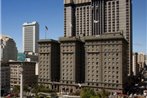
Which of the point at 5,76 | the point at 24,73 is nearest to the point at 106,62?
the point at 24,73

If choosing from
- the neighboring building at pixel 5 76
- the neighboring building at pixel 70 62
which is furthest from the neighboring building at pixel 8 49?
the neighboring building at pixel 70 62

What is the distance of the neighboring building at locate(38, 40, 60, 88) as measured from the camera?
148ft

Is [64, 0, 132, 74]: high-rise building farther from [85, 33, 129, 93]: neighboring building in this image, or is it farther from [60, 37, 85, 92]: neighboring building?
[85, 33, 129, 93]: neighboring building

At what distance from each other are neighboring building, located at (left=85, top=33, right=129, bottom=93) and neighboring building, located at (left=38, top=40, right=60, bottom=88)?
679 centimetres

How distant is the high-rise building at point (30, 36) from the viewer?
102 m

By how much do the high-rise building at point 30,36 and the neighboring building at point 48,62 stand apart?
183 feet

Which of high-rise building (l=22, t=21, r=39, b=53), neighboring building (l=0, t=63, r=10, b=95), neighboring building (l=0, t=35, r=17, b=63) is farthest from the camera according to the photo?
high-rise building (l=22, t=21, r=39, b=53)

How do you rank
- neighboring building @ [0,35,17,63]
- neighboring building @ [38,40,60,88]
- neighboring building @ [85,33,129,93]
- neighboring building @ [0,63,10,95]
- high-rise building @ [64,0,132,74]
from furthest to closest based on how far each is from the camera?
neighboring building @ [0,35,17,63] < high-rise building @ [64,0,132,74] < neighboring building @ [0,63,10,95] < neighboring building @ [38,40,60,88] < neighboring building @ [85,33,129,93]

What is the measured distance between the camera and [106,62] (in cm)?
3966

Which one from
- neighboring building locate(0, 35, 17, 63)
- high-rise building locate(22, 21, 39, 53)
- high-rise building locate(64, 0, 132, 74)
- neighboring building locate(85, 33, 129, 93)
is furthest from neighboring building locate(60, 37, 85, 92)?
high-rise building locate(22, 21, 39, 53)

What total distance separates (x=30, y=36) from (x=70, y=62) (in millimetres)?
63323

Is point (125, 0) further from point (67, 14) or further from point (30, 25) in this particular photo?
point (30, 25)

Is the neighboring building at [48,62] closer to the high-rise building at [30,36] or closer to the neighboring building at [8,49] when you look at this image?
the neighboring building at [8,49]

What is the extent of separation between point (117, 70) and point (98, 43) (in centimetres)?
483
